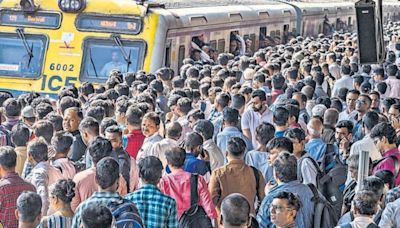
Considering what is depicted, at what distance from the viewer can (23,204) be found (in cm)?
610

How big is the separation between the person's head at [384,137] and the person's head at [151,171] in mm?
2493

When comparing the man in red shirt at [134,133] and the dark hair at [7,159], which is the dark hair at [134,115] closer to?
the man in red shirt at [134,133]

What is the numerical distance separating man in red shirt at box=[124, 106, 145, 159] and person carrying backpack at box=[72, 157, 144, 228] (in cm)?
243

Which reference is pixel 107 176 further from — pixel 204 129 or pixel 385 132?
pixel 385 132

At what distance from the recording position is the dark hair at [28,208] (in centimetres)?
609

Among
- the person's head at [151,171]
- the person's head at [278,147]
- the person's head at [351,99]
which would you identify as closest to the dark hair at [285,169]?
the person's head at [278,147]

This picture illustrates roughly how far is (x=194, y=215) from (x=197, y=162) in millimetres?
862

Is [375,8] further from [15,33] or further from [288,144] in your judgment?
[15,33]

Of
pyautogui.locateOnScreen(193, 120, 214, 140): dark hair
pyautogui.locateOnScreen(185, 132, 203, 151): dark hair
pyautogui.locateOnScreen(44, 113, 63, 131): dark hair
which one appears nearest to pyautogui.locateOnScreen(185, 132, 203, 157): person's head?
pyautogui.locateOnScreen(185, 132, 203, 151): dark hair

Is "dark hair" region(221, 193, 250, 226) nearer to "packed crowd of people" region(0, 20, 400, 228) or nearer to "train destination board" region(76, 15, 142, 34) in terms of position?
"packed crowd of people" region(0, 20, 400, 228)

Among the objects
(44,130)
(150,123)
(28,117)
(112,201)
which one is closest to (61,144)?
(44,130)

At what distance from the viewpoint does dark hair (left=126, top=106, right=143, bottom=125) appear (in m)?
9.00

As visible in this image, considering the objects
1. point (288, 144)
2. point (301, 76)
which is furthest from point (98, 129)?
point (301, 76)

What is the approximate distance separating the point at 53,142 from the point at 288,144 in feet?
6.04
